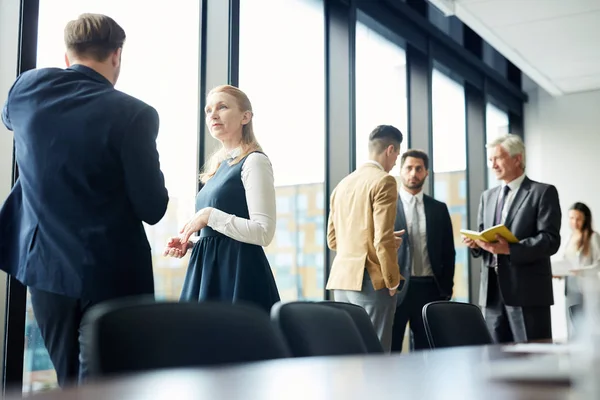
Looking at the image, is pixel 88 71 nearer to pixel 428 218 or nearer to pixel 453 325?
pixel 453 325

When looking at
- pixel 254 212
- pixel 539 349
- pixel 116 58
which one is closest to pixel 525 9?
pixel 254 212

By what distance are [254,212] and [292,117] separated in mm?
2259

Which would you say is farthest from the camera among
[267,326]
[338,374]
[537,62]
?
[537,62]

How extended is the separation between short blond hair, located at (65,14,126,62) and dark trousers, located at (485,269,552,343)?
9.44 feet

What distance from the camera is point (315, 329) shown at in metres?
1.64

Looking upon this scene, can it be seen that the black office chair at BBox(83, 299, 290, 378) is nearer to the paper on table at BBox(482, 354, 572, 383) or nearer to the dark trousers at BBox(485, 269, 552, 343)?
the paper on table at BBox(482, 354, 572, 383)

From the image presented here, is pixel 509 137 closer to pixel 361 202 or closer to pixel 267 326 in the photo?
pixel 361 202

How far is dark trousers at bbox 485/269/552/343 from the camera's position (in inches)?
166

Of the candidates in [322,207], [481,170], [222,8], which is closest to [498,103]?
[481,170]

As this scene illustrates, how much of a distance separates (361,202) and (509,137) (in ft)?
3.96

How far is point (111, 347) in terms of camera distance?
3.66ft

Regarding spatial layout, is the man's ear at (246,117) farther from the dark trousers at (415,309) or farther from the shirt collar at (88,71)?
the dark trousers at (415,309)

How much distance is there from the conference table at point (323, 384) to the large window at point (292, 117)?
3.46m

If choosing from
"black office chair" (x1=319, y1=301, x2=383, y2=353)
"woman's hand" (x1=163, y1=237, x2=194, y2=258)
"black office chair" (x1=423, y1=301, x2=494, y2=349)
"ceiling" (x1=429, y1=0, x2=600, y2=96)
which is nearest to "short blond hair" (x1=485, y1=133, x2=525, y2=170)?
"ceiling" (x1=429, y1=0, x2=600, y2=96)
